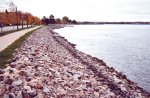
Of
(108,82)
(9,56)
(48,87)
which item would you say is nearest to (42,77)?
(48,87)

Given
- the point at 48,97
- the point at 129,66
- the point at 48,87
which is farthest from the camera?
the point at 129,66

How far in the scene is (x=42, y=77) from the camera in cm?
1324

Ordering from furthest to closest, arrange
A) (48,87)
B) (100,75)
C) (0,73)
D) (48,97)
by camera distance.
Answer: (100,75) → (0,73) → (48,87) → (48,97)

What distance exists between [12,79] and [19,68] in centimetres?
230

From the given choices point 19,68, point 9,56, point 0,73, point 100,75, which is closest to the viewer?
point 0,73

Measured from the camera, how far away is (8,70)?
13164mm

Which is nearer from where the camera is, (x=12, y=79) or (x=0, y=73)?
(x=12, y=79)

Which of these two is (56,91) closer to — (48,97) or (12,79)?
(48,97)

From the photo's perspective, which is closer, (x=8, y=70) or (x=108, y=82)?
(x=8, y=70)

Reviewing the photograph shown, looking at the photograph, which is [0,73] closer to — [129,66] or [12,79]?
[12,79]

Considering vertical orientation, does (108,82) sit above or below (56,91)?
below

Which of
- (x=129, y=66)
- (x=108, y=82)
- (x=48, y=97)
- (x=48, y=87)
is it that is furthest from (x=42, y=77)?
(x=129, y=66)

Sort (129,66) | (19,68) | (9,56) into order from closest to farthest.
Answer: (19,68) < (9,56) < (129,66)

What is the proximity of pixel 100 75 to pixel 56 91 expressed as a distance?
9.01 m
